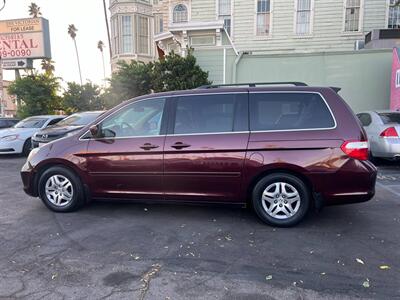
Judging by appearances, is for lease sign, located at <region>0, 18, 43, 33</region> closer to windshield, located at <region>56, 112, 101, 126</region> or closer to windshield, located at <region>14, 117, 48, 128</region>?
windshield, located at <region>14, 117, 48, 128</region>

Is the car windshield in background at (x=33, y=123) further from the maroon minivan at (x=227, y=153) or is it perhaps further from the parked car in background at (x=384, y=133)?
the parked car in background at (x=384, y=133)

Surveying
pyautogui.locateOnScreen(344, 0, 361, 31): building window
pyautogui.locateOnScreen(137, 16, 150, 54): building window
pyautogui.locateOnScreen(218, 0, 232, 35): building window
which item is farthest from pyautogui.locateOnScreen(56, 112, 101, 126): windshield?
pyautogui.locateOnScreen(137, 16, 150, 54): building window

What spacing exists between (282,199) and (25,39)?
17.2 meters

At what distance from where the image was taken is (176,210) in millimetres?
4684

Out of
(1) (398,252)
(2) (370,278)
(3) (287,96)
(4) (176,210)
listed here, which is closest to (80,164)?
(4) (176,210)

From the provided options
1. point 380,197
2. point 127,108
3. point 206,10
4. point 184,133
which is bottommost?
point 380,197

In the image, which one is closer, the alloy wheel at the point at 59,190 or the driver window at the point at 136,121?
the driver window at the point at 136,121

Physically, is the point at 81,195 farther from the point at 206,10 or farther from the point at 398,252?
the point at 206,10

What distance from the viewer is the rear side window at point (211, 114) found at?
405cm

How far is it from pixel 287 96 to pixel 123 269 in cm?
280

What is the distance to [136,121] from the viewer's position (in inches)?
173

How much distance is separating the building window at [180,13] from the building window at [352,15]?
334 inches

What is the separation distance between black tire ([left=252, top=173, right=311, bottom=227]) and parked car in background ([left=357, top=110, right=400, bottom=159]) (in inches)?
167

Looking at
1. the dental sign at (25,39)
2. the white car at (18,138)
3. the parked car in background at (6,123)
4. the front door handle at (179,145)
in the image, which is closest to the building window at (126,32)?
the dental sign at (25,39)
